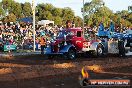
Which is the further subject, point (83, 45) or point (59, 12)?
point (59, 12)

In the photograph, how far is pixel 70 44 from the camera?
77.7 feet

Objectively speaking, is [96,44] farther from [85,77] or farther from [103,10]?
[103,10]

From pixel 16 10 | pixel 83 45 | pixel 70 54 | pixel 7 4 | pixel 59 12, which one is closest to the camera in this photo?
pixel 70 54

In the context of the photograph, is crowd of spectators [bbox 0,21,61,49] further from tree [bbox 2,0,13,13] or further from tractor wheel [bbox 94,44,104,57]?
tree [bbox 2,0,13,13]

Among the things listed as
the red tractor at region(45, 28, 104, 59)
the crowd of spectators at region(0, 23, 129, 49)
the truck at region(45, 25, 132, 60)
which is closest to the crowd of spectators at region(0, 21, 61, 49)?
the crowd of spectators at region(0, 23, 129, 49)

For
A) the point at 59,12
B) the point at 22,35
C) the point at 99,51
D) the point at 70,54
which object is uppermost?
the point at 59,12

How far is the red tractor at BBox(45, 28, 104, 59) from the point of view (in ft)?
76.8

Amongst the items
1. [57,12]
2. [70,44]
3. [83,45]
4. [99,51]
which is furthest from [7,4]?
[70,44]

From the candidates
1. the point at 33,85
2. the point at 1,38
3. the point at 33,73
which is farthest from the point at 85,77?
the point at 1,38

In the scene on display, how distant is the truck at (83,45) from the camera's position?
23.5 m

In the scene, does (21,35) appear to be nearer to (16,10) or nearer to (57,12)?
(16,10)

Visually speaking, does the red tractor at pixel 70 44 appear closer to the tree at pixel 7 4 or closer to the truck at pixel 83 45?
the truck at pixel 83 45

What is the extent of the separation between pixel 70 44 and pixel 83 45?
3.76 ft

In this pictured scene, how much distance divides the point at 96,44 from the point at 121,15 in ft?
173
